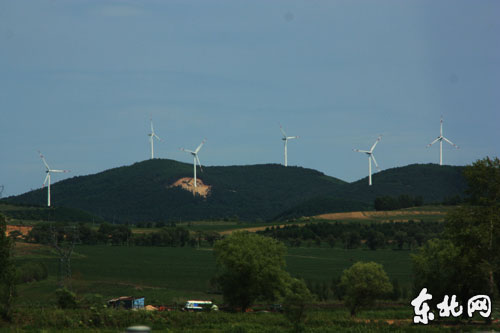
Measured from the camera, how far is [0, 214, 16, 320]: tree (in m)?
80.0

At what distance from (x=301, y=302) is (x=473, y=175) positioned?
2212cm

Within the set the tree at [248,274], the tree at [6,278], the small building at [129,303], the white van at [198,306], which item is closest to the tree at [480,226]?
the tree at [248,274]

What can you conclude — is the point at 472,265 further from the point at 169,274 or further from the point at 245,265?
the point at 169,274

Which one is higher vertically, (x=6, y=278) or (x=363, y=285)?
(x=6, y=278)

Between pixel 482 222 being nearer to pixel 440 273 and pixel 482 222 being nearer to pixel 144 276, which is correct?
pixel 440 273

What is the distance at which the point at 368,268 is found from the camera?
363 feet

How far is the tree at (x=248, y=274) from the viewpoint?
107250 mm

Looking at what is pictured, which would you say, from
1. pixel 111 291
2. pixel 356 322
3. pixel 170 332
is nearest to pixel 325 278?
pixel 111 291

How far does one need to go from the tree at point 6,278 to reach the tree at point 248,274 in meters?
31.7

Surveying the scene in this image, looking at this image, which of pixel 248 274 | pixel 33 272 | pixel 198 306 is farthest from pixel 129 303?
pixel 33 272

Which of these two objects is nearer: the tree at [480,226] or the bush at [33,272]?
the tree at [480,226]

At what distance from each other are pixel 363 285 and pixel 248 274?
16.0 m

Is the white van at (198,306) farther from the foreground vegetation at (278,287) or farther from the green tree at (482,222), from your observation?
the green tree at (482,222)

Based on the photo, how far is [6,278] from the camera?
83625 mm
